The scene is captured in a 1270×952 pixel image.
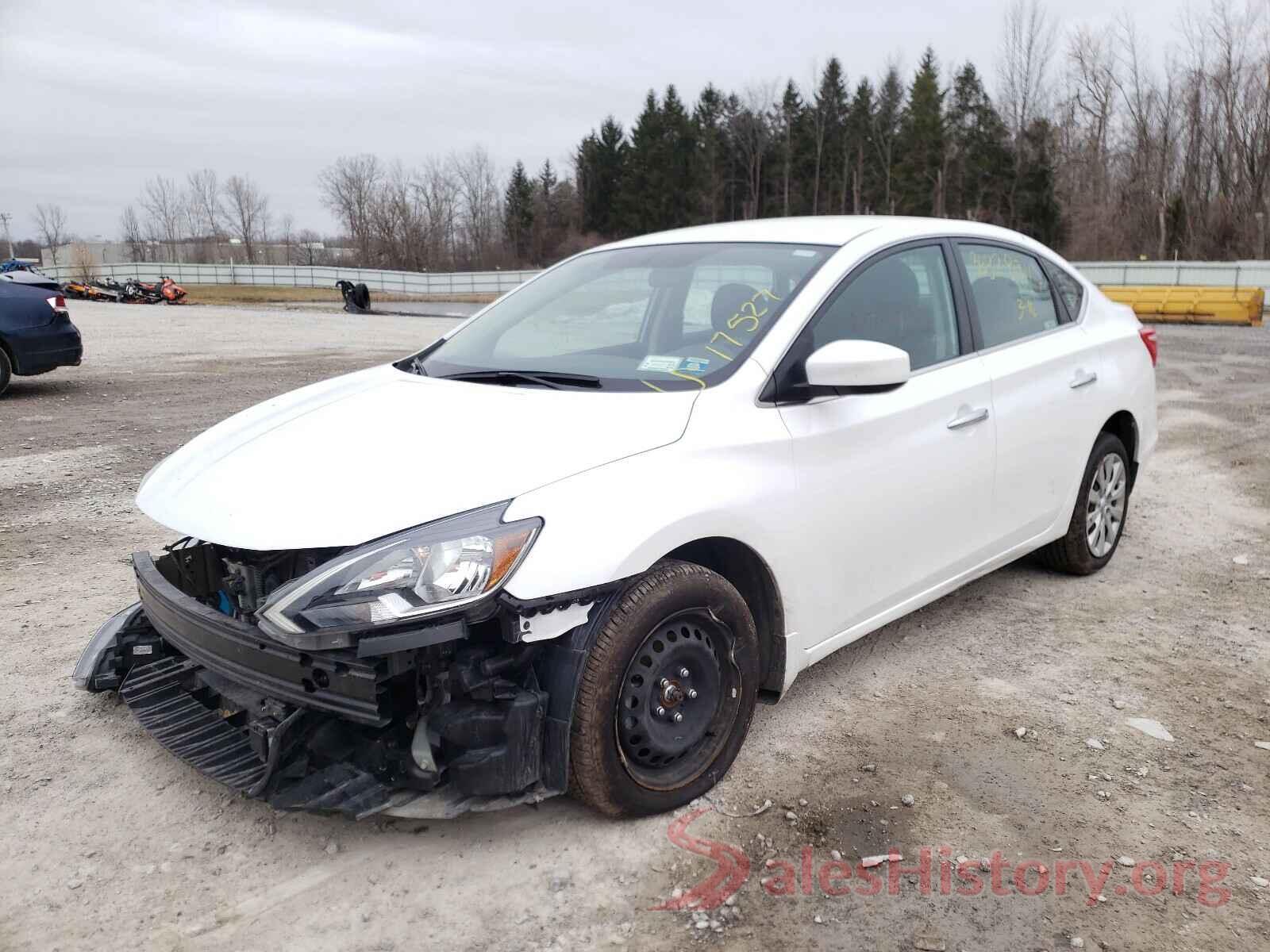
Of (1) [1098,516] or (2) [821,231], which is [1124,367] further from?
(2) [821,231]

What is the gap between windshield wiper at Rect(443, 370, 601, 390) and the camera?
330 cm

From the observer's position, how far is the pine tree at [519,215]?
2948 inches

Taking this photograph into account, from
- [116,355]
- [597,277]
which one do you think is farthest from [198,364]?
[597,277]

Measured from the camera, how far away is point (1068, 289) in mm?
4844

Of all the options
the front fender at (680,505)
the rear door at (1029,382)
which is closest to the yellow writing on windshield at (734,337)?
the front fender at (680,505)

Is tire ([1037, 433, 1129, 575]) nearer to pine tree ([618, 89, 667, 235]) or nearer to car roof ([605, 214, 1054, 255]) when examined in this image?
car roof ([605, 214, 1054, 255])

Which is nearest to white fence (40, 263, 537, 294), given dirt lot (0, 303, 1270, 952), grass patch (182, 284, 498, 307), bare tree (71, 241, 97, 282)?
bare tree (71, 241, 97, 282)

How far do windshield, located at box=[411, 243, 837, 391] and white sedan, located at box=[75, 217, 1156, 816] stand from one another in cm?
1

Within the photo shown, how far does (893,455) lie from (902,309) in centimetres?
62

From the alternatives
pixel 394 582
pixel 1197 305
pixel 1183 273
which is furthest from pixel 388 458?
pixel 1183 273

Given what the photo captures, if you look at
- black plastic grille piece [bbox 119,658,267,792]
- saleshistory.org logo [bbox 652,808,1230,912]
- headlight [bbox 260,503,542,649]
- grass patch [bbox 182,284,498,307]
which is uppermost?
grass patch [bbox 182,284,498,307]

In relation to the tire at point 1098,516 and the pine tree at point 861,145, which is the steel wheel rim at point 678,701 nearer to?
the tire at point 1098,516

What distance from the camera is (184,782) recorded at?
318cm

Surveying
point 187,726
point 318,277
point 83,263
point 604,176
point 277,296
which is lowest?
point 187,726
